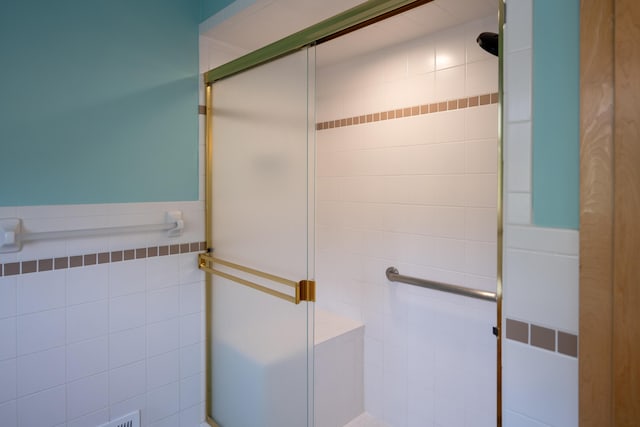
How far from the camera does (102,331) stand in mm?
1446

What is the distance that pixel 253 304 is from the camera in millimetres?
1507

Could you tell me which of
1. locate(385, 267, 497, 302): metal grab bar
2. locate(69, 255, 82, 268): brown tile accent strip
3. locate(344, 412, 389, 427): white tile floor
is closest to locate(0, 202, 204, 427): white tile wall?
locate(69, 255, 82, 268): brown tile accent strip

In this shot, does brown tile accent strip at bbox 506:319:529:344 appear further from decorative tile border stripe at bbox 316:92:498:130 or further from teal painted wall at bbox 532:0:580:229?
decorative tile border stripe at bbox 316:92:498:130

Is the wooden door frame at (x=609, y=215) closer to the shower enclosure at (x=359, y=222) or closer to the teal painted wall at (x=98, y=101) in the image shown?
the shower enclosure at (x=359, y=222)

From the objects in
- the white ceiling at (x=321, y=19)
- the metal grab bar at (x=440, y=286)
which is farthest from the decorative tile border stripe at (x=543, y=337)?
the white ceiling at (x=321, y=19)

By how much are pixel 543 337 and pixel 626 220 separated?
0.28 meters

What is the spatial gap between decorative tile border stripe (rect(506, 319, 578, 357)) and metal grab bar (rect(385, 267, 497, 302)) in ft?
2.58

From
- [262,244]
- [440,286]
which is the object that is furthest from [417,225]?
[262,244]

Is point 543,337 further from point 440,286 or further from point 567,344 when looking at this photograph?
point 440,286

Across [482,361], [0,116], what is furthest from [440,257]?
[0,116]

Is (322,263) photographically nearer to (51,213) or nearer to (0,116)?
(51,213)

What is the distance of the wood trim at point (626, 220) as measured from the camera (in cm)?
62

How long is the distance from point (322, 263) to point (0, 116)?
1.76m

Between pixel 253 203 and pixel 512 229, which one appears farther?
pixel 253 203
